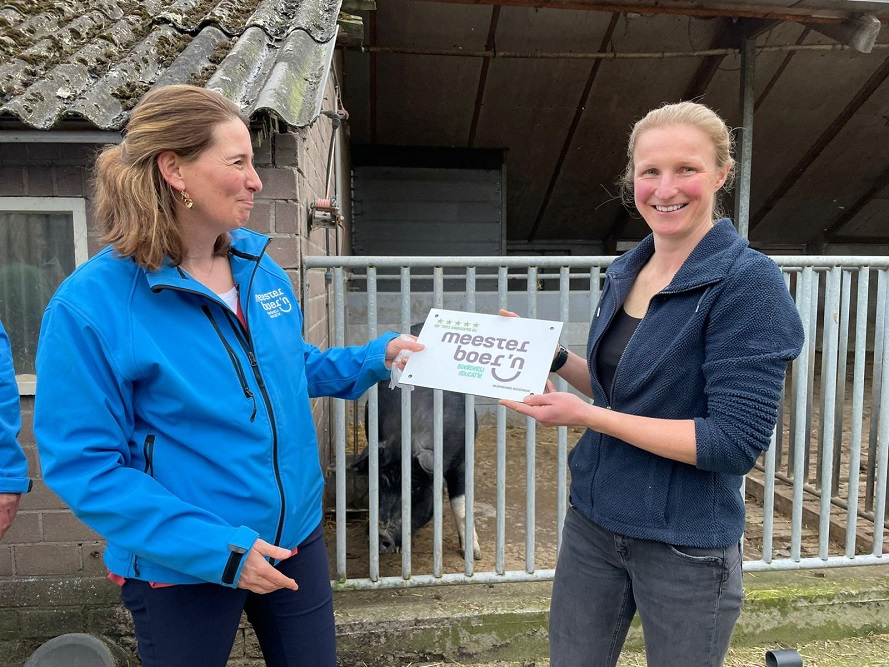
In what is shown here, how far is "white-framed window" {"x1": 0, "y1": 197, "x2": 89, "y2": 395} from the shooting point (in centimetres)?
234

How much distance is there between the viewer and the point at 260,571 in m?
1.22

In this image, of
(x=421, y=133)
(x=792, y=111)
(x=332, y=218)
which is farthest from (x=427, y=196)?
(x=332, y=218)

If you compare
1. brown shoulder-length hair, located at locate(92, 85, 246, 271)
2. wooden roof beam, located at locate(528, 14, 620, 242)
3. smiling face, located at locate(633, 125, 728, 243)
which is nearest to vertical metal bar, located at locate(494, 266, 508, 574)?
smiling face, located at locate(633, 125, 728, 243)

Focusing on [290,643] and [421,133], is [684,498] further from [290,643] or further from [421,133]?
[421,133]

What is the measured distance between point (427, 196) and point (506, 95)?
6.57ft

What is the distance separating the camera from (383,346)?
5.81 ft

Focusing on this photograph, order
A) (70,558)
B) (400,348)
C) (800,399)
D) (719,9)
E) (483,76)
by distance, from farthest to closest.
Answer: (483,76) < (719,9) < (800,399) < (70,558) < (400,348)

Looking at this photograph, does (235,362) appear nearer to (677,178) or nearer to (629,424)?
(629,424)

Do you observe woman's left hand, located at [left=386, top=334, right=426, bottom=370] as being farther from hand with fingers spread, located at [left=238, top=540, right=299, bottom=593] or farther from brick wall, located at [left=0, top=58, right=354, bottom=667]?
brick wall, located at [left=0, top=58, right=354, bottom=667]

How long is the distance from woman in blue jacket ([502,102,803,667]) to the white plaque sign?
0.14m

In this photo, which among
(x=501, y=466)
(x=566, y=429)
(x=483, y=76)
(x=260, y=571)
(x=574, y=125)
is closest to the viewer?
(x=260, y=571)

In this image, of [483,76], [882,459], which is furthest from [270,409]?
[483,76]

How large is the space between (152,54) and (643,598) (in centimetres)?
276

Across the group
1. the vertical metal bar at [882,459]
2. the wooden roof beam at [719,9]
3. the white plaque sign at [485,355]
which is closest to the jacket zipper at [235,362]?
the white plaque sign at [485,355]
